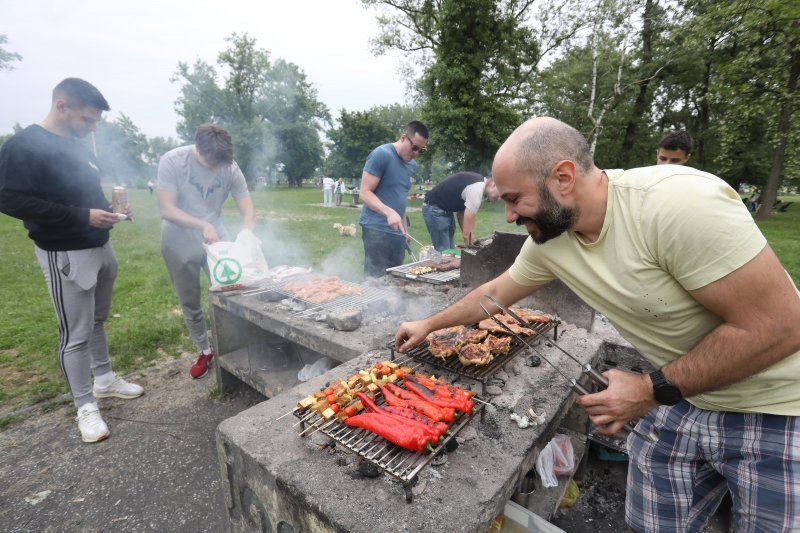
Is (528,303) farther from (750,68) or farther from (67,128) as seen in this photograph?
(750,68)

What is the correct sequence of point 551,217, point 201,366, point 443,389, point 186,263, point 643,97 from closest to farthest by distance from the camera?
1. point 551,217
2. point 443,389
3. point 186,263
4. point 201,366
5. point 643,97

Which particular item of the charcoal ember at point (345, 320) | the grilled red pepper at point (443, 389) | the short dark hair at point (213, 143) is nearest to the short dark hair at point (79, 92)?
the short dark hair at point (213, 143)

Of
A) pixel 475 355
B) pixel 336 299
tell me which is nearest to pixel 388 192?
pixel 336 299

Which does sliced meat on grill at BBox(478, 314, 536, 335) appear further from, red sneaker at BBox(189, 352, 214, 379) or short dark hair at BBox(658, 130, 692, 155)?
red sneaker at BBox(189, 352, 214, 379)

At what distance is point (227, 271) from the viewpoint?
13.5 feet

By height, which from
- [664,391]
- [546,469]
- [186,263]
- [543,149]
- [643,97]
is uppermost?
[643,97]

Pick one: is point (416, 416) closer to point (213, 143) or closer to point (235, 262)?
point (235, 262)

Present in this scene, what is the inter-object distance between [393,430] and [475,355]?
3.05 ft

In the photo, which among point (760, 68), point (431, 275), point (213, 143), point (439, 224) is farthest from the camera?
point (760, 68)

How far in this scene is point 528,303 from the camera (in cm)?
380

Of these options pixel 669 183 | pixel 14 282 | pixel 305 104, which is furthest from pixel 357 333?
pixel 305 104

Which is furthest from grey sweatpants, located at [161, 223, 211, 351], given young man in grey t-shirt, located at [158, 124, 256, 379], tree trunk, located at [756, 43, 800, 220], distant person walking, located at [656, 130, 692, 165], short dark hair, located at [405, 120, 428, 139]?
tree trunk, located at [756, 43, 800, 220]

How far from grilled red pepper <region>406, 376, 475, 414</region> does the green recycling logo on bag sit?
273cm

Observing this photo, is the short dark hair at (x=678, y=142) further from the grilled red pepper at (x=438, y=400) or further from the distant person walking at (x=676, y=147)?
the grilled red pepper at (x=438, y=400)
